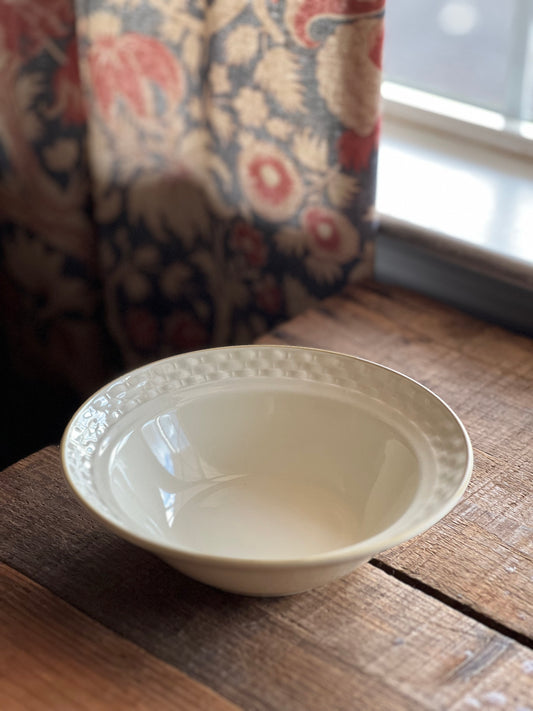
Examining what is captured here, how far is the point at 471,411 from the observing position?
893 millimetres

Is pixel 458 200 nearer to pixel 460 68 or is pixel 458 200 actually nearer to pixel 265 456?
pixel 460 68

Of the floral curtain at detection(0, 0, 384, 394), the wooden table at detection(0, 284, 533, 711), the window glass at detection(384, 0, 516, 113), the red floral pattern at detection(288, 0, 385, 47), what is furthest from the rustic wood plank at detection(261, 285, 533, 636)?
the window glass at detection(384, 0, 516, 113)

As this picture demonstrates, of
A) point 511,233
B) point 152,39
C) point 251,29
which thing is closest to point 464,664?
point 511,233

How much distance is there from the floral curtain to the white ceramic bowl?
42 cm

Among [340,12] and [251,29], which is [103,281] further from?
[340,12]

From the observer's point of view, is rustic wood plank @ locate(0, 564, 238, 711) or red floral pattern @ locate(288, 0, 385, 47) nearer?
rustic wood plank @ locate(0, 564, 238, 711)

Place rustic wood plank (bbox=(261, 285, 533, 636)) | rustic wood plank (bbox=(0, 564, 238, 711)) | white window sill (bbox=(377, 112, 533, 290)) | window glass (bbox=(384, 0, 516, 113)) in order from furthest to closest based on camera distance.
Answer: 1. window glass (bbox=(384, 0, 516, 113))
2. white window sill (bbox=(377, 112, 533, 290))
3. rustic wood plank (bbox=(261, 285, 533, 636))
4. rustic wood plank (bbox=(0, 564, 238, 711))

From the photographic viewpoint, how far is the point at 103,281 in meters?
1.47

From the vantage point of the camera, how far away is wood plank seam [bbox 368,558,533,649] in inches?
25.1

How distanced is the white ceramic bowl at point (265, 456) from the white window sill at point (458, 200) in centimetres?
41

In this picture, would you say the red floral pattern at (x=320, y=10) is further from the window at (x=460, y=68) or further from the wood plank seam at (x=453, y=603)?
the wood plank seam at (x=453, y=603)

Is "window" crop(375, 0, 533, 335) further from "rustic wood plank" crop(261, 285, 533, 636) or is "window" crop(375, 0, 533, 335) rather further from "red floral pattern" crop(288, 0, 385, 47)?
"red floral pattern" crop(288, 0, 385, 47)

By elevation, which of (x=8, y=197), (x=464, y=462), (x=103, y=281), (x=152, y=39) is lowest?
(x=103, y=281)

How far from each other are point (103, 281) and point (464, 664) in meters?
1.00
